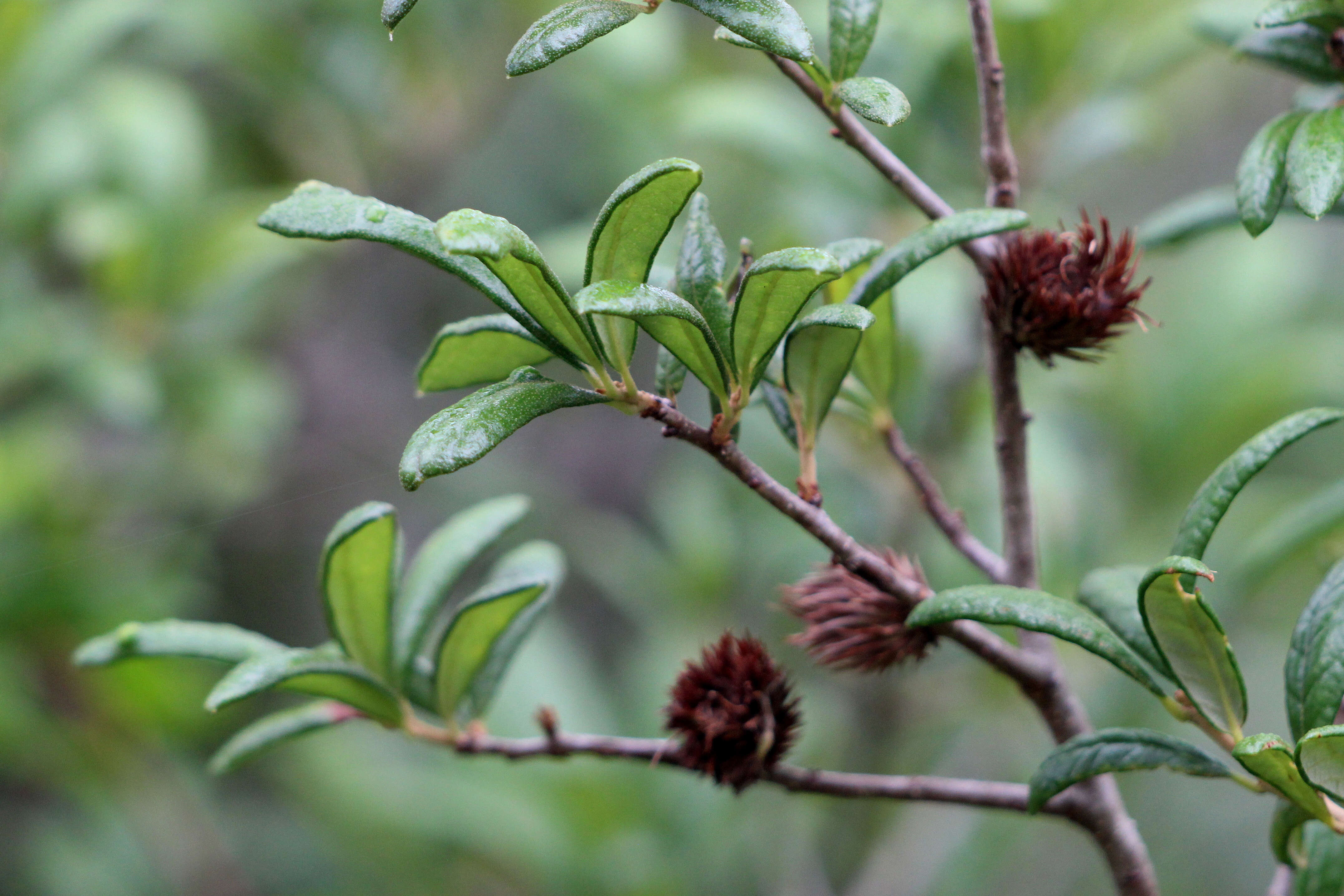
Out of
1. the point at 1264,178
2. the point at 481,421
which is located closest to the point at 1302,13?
the point at 1264,178

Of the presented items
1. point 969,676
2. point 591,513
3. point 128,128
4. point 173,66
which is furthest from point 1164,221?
point 173,66

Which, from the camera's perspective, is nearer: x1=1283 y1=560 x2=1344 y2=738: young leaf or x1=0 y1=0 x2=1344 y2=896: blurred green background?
x1=1283 y1=560 x2=1344 y2=738: young leaf

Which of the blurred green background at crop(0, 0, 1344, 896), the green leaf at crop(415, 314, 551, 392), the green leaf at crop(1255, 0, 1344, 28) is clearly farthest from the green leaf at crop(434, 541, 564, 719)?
the blurred green background at crop(0, 0, 1344, 896)

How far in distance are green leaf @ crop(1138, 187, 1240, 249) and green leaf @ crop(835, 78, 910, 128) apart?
0.34m

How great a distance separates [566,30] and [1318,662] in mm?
401

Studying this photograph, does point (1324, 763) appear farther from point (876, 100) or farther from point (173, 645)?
point (173, 645)

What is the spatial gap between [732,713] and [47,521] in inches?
44.6

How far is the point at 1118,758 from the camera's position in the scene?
0.49 m

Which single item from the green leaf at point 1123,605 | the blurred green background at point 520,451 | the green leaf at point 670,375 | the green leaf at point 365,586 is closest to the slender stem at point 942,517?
the green leaf at point 1123,605

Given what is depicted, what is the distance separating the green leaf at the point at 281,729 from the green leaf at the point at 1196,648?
42 cm

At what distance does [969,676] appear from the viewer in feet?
4.88

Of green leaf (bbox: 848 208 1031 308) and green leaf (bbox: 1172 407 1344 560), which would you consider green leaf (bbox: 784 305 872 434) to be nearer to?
green leaf (bbox: 848 208 1031 308)

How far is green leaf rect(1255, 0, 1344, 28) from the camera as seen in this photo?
0.52m

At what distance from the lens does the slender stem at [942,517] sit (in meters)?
0.62
